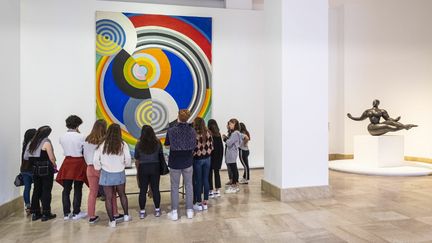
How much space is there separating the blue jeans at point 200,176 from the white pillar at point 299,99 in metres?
1.42

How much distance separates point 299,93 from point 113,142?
3438 mm

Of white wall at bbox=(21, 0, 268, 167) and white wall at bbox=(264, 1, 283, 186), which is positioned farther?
white wall at bbox=(21, 0, 268, 167)

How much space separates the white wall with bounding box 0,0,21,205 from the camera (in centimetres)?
505

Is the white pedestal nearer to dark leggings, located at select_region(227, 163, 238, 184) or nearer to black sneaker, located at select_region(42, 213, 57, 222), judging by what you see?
dark leggings, located at select_region(227, 163, 238, 184)

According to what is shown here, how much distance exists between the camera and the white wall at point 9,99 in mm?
5047

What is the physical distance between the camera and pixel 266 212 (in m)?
5.30

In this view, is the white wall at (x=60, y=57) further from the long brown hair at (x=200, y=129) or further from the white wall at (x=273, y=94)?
the long brown hair at (x=200, y=129)

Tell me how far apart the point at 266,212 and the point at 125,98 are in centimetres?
533

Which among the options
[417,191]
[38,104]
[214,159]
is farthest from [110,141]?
[417,191]

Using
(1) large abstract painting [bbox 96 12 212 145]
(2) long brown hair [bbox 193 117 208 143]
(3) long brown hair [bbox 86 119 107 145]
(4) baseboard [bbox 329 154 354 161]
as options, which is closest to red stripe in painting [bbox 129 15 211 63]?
(1) large abstract painting [bbox 96 12 212 145]

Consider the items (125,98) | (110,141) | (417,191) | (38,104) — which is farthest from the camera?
(125,98)

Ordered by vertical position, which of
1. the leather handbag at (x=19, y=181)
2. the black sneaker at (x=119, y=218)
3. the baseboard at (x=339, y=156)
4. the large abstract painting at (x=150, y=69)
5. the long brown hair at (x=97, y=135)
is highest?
the large abstract painting at (x=150, y=69)

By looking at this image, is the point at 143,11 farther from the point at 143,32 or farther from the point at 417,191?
the point at 417,191

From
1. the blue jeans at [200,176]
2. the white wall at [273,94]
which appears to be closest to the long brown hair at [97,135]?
the blue jeans at [200,176]
